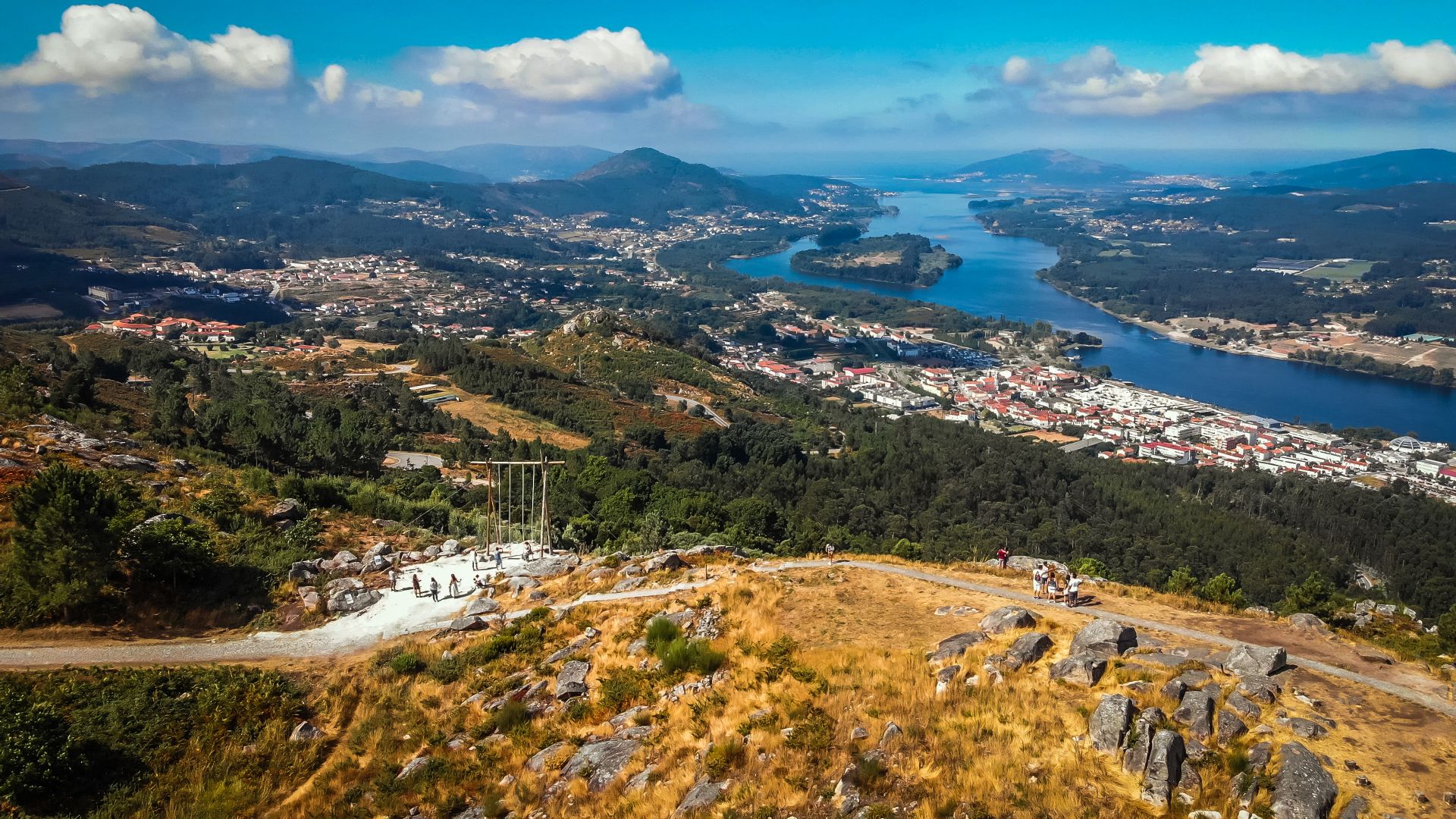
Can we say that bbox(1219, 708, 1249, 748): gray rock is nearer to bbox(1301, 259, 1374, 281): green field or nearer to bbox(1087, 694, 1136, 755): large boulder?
bbox(1087, 694, 1136, 755): large boulder

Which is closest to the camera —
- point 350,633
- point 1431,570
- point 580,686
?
point 580,686

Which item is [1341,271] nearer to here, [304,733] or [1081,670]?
[1081,670]

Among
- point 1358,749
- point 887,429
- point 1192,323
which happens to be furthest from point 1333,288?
point 1358,749

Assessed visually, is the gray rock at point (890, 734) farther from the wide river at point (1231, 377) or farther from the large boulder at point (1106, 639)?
the wide river at point (1231, 377)

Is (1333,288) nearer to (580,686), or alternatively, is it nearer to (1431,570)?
(1431,570)

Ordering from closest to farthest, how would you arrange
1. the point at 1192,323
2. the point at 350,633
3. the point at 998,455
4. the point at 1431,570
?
the point at 350,633
the point at 1431,570
the point at 998,455
the point at 1192,323

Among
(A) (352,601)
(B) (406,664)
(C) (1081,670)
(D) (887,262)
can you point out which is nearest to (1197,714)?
(C) (1081,670)

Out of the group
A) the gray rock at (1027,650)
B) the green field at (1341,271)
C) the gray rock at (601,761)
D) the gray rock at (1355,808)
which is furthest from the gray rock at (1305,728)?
the green field at (1341,271)
